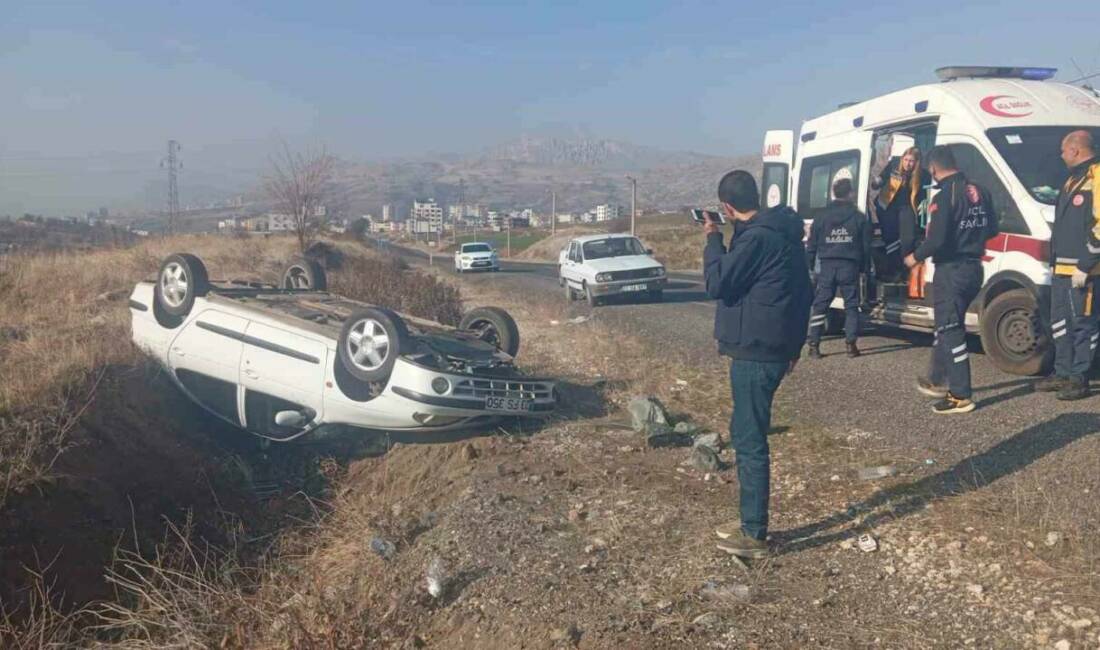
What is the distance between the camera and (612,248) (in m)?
18.6

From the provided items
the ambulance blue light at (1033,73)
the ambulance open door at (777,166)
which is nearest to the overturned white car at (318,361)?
the ambulance open door at (777,166)

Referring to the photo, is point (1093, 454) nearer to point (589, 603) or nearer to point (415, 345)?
point (589, 603)

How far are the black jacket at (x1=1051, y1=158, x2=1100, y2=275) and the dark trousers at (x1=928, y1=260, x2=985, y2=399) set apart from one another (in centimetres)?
61

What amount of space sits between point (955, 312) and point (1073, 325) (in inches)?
37.7

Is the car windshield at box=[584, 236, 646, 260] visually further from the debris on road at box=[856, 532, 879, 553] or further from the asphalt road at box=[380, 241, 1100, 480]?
the debris on road at box=[856, 532, 879, 553]

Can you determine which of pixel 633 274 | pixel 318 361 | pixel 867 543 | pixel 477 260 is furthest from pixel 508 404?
pixel 477 260

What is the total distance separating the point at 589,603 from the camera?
374 cm

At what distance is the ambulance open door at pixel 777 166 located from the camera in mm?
11406

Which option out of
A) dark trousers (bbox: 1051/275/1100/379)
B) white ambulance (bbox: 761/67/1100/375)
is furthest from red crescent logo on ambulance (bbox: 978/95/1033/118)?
dark trousers (bbox: 1051/275/1100/379)

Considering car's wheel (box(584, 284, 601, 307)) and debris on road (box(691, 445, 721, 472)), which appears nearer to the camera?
debris on road (box(691, 445, 721, 472))

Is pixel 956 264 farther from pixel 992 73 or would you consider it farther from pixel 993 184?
pixel 992 73

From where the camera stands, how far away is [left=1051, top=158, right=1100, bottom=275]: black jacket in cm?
598

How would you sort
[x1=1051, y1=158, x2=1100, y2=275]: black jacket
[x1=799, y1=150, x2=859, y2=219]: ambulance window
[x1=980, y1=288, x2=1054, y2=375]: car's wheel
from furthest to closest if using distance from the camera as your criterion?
[x1=799, y1=150, x2=859, y2=219]: ambulance window, [x1=980, y1=288, x2=1054, y2=375]: car's wheel, [x1=1051, y1=158, x2=1100, y2=275]: black jacket

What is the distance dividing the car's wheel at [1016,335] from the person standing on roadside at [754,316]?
4470 mm
